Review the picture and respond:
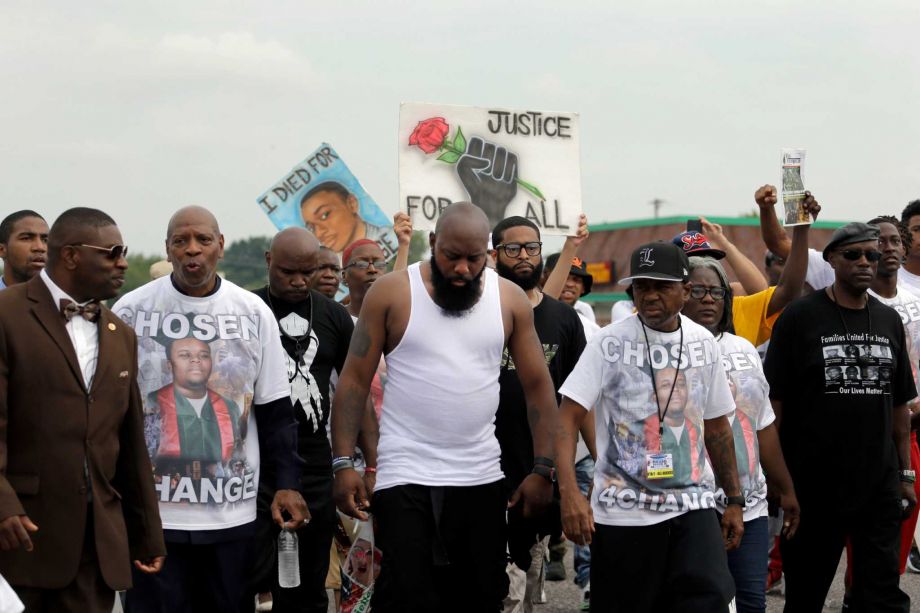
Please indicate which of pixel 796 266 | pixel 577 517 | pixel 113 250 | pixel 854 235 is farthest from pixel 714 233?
pixel 113 250

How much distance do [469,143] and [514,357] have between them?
397 centimetres

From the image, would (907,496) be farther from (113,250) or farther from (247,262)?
(247,262)

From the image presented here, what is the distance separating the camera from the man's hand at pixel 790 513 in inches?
274

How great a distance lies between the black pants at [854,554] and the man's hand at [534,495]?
6.60 ft

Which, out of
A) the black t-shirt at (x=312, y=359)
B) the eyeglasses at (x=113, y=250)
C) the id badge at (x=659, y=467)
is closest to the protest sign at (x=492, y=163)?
the black t-shirt at (x=312, y=359)

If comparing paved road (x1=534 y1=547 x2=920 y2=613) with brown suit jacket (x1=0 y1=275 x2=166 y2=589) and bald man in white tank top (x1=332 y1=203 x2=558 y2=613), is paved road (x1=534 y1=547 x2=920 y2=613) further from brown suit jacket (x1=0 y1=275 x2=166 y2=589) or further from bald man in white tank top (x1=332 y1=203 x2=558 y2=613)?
brown suit jacket (x1=0 y1=275 x2=166 y2=589)

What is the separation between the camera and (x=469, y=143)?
32.4 feet

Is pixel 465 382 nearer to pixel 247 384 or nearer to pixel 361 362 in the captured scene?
pixel 361 362

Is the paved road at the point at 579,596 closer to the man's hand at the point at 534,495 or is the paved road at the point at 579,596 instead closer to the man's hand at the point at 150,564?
the man's hand at the point at 534,495

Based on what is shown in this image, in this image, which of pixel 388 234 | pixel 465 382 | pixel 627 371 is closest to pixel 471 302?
pixel 465 382

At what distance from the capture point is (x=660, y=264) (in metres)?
6.07

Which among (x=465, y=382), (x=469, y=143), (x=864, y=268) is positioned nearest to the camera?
(x=465, y=382)

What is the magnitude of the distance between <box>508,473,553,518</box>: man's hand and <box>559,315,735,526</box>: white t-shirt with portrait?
214mm

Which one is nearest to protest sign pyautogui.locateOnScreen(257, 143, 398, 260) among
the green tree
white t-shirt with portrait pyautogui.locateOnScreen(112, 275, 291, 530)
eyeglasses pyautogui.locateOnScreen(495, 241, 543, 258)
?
eyeglasses pyautogui.locateOnScreen(495, 241, 543, 258)
